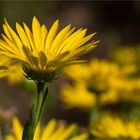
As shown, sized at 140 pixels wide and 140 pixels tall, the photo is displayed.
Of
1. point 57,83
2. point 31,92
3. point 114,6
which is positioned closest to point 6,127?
point 31,92

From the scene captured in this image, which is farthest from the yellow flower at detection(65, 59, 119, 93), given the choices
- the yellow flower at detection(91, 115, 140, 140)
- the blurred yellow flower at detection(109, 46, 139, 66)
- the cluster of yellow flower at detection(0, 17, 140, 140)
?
the blurred yellow flower at detection(109, 46, 139, 66)

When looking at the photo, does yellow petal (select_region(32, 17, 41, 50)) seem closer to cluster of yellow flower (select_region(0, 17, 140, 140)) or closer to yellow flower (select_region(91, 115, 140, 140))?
cluster of yellow flower (select_region(0, 17, 140, 140))

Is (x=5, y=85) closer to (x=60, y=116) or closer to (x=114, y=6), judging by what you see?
(x=60, y=116)

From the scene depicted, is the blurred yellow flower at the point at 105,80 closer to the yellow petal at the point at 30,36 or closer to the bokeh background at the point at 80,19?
the yellow petal at the point at 30,36

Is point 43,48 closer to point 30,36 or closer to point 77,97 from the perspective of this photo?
point 30,36

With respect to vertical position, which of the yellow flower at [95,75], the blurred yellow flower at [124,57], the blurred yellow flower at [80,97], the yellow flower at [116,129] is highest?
the blurred yellow flower at [124,57]

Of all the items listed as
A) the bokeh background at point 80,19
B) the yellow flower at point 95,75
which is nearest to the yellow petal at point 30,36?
the yellow flower at point 95,75
